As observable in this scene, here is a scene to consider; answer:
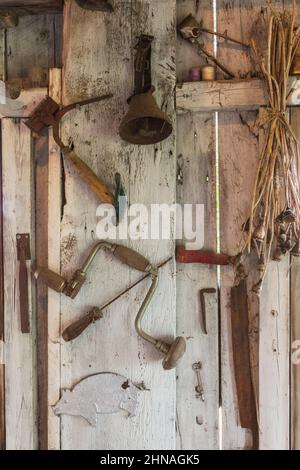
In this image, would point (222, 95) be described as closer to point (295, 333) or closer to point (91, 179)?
point (91, 179)

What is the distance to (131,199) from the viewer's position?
128cm

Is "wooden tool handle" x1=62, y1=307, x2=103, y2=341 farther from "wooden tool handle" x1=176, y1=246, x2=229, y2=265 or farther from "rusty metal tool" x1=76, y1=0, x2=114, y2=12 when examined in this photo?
"rusty metal tool" x1=76, y1=0, x2=114, y2=12

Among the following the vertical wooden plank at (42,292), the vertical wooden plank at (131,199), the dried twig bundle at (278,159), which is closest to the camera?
the dried twig bundle at (278,159)

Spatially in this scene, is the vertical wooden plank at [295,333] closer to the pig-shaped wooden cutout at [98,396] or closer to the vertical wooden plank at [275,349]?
the vertical wooden plank at [275,349]

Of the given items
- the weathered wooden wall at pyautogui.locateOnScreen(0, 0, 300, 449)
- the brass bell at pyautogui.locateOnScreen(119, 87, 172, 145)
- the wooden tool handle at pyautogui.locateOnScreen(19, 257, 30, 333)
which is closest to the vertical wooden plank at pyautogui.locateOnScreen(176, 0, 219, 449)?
the weathered wooden wall at pyautogui.locateOnScreen(0, 0, 300, 449)

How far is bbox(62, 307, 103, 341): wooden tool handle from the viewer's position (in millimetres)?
1250

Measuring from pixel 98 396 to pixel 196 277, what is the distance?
1.77ft

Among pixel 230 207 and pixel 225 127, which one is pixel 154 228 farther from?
pixel 225 127

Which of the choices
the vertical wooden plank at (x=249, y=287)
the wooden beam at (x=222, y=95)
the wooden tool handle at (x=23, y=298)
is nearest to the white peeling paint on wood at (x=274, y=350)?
the vertical wooden plank at (x=249, y=287)

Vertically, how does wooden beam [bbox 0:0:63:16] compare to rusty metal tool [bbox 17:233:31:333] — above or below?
above

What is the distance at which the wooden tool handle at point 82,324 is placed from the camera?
1.25 meters

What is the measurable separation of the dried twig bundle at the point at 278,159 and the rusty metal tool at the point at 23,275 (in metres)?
0.79
